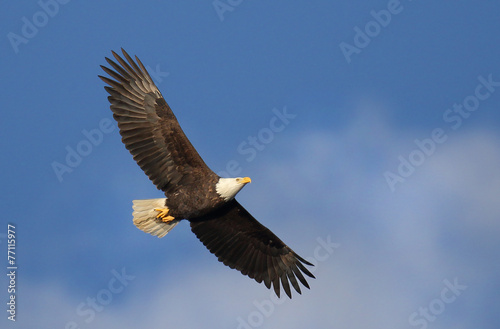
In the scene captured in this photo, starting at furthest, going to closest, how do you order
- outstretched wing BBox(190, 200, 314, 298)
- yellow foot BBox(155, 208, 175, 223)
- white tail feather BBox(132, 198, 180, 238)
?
1. outstretched wing BBox(190, 200, 314, 298)
2. white tail feather BBox(132, 198, 180, 238)
3. yellow foot BBox(155, 208, 175, 223)

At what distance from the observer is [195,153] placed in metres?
15.1

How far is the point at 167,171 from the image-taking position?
15.1 meters

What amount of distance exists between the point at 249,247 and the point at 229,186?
1.85 m

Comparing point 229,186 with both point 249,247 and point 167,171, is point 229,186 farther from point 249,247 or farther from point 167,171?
point 249,247

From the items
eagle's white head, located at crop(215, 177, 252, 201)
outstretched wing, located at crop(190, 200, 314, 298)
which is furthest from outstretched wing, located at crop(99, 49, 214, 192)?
outstretched wing, located at crop(190, 200, 314, 298)

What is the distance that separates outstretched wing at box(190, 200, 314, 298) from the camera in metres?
16.0

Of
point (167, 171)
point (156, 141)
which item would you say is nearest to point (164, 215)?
point (167, 171)

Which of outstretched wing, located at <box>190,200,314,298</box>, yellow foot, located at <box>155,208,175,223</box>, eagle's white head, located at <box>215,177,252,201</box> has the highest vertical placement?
yellow foot, located at <box>155,208,175,223</box>

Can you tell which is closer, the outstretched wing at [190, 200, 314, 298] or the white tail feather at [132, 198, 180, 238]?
the white tail feather at [132, 198, 180, 238]

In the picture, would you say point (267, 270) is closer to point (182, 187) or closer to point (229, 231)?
point (229, 231)

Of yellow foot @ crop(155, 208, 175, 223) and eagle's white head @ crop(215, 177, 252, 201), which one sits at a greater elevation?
yellow foot @ crop(155, 208, 175, 223)

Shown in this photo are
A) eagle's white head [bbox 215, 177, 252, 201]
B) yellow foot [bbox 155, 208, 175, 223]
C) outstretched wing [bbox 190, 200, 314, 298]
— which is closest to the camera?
eagle's white head [bbox 215, 177, 252, 201]

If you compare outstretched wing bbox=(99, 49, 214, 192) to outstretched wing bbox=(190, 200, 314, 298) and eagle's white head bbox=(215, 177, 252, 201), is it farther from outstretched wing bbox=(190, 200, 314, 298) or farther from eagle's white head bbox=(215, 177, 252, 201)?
outstretched wing bbox=(190, 200, 314, 298)

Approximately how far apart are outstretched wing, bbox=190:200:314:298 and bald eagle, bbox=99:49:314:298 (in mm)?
19
